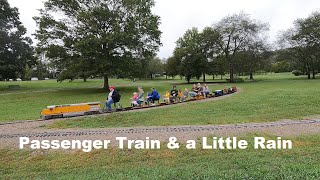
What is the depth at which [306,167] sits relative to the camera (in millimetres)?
6234

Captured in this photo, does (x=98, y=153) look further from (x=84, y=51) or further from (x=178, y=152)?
(x=84, y=51)

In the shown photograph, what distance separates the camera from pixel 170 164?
7.48 meters

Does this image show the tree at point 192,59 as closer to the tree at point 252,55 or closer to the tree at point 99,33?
the tree at point 252,55

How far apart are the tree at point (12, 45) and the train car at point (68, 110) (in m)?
28.5

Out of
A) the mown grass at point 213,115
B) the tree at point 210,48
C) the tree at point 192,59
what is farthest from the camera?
the tree at point 192,59

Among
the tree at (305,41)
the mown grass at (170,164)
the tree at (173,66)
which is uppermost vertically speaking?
the tree at (305,41)

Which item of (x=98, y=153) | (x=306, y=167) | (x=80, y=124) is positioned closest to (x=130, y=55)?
(x=80, y=124)

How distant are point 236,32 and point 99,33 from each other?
27913 mm

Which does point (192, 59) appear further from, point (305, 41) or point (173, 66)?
point (305, 41)

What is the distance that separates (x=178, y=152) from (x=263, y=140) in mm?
2723

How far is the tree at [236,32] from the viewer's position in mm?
54219

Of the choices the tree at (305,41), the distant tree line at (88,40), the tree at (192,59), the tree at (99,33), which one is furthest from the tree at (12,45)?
the tree at (305,41)

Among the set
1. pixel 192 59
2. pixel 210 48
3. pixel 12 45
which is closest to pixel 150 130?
pixel 12 45

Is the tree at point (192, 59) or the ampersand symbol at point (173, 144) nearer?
the ampersand symbol at point (173, 144)
